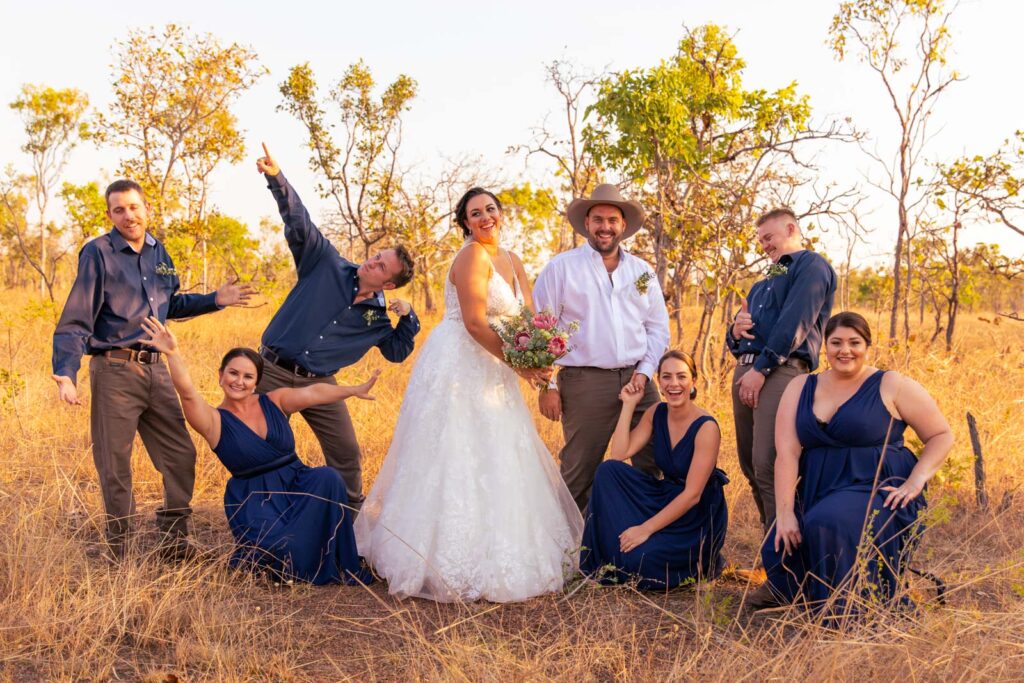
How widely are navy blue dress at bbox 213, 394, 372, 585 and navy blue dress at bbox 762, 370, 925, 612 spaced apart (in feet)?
7.37

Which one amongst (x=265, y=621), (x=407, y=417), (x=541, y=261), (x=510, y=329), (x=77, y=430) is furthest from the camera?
(x=541, y=261)

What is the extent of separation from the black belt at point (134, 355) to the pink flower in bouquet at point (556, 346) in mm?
2168

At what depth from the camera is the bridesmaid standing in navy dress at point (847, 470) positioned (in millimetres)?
3980

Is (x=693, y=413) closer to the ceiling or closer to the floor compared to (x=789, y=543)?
closer to the ceiling

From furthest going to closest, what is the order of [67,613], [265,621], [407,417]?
[407,417] → [265,621] → [67,613]

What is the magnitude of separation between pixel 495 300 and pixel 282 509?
5.44 ft

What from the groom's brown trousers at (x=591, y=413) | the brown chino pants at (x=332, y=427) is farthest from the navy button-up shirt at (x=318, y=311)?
the groom's brown trousers at (x=591, y=413)

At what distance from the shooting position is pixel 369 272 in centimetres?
521

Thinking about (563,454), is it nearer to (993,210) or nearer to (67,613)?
(67,613)

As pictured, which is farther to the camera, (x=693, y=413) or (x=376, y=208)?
(x=376, y=208)

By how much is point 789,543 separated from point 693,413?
888 mm

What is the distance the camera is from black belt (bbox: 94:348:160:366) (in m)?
4.67

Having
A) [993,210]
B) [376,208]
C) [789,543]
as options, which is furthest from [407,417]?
[376,208]

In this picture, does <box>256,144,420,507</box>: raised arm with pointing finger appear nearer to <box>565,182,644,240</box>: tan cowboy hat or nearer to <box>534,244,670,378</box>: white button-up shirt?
<box>534,244,670,378</box>: white button-up shirt
